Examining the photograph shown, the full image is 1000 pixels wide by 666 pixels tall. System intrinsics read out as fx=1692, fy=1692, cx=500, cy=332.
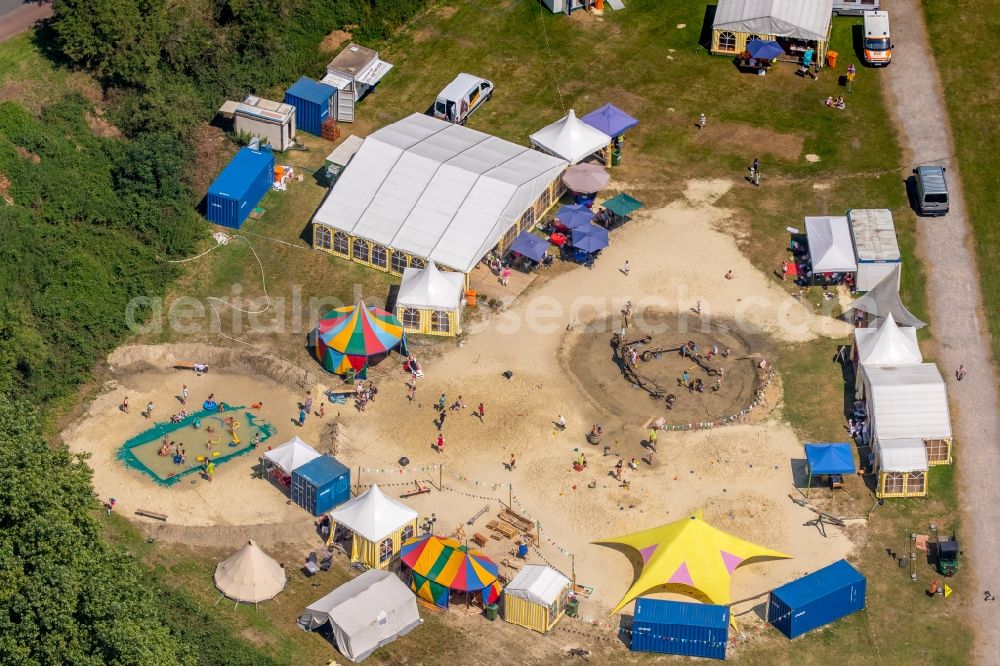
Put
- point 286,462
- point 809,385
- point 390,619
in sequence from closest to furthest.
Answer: point 390,619 < point 286,462 < point 809,385

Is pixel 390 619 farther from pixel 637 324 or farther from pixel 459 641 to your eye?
pixel 637 324

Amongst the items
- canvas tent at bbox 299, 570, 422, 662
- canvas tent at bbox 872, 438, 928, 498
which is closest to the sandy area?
canvas tent at bbox 872, 438, 928, 498

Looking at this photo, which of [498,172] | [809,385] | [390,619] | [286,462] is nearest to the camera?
[390,619]

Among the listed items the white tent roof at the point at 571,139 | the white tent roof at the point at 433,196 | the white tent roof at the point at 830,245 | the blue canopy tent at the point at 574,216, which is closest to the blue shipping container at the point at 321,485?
the white tent roof at the point at 433,196

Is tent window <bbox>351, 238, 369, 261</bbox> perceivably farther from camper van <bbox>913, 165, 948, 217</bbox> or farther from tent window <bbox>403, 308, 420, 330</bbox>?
camper van <bbox>913, 165, 948, 217</bbox>

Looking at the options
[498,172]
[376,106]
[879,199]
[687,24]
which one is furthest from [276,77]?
[879,199]

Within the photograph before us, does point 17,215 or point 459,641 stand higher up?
point 17,215
